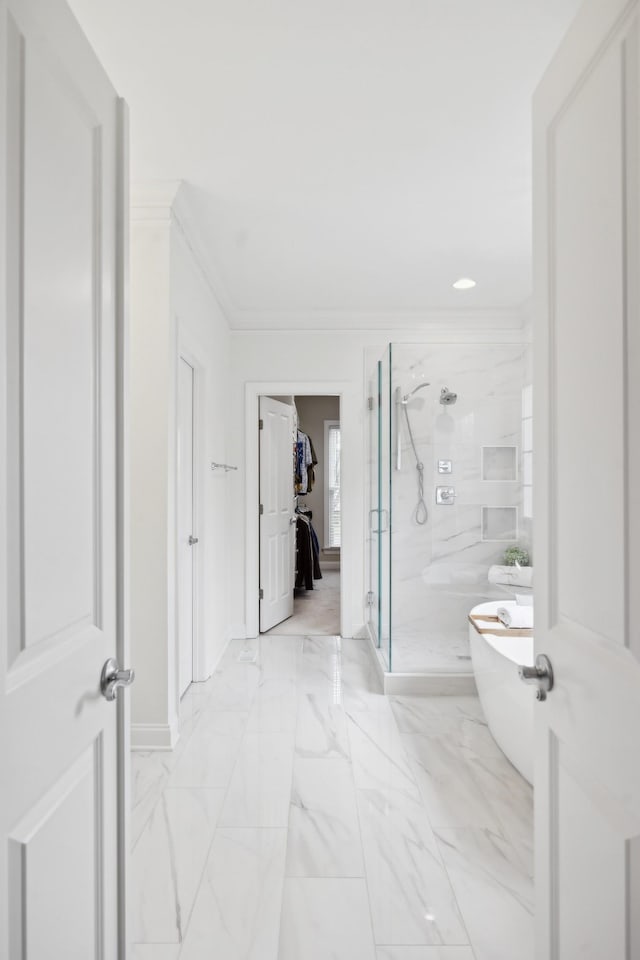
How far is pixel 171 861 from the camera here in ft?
6.00

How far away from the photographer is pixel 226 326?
435 cm

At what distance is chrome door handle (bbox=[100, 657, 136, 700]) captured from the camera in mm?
1062

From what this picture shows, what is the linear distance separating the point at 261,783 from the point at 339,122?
2.66 metres

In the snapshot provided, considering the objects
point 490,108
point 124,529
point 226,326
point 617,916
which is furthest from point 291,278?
point 617,916

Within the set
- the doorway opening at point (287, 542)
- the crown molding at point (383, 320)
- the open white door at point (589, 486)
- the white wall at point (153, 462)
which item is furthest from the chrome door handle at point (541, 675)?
the crown molding at point (383, 320)

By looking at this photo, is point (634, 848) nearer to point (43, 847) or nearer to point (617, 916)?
point (617, 916)

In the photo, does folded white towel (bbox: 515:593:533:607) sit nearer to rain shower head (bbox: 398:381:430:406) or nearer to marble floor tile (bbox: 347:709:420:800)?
marble floor tile (bbox: 347:709:420:800)

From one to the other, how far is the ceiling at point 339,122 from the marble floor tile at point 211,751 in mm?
2629

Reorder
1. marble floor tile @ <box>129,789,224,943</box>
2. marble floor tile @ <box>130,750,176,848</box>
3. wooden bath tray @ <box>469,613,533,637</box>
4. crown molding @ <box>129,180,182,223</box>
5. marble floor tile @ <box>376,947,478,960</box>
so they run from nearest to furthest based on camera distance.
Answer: marble floor tile @ <box>376,947,478,960</box>
marble floor tile @ <box>129,789,224,943</box>
marble floor tile @ <box>130,750,176,848</box>
crown molding @ <box>129,180,182,223</box>
wooden bath tray @ <box>469,613,533,637</box>

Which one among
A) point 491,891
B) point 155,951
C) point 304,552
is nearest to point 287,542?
point 304,552

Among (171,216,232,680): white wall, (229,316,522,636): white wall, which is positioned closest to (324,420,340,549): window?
(229,316,522,636): white wall

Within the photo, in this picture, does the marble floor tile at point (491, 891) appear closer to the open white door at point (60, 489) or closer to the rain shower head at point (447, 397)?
the open white door at point (60, 489)

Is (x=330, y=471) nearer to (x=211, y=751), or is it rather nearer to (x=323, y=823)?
(x=211, y=751)

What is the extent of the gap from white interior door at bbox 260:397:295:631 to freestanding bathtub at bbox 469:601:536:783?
2.15 metres
